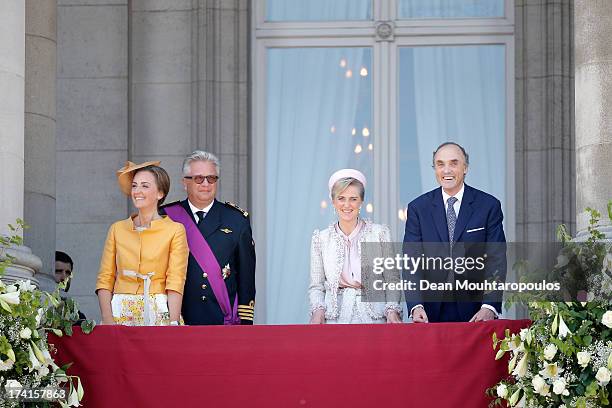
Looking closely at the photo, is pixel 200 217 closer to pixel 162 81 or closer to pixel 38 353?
pixel 38 353

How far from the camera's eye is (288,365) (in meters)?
12.1

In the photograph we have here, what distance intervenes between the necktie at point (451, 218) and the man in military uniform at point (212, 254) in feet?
5.04

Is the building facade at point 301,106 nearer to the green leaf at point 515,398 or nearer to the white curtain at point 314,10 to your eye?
the white curtain at point 314,10

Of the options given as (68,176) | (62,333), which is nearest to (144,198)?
(62,333)

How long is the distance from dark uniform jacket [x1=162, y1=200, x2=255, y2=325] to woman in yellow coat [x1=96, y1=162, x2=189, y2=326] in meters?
0.34

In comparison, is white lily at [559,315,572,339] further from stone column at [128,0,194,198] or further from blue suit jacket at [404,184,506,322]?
stone column at [128,0,194,198]

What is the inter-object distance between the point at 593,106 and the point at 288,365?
335 centimetres

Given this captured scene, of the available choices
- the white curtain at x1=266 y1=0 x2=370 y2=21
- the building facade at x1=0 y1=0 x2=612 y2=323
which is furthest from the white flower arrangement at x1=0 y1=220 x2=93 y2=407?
the white curtain at x1=266 y1=0 x2=370 y2=21

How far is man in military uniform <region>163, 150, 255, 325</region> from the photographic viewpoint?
13.2 metres

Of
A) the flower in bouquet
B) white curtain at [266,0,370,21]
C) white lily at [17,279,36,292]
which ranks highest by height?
white curtain at [266,0,370,21]

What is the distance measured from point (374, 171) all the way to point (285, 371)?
228 inches

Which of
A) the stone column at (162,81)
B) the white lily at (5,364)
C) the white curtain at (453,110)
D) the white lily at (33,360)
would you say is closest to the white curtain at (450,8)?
the white curtain at (453,110)

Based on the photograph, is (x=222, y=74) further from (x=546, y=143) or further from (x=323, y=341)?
(x=323, y=341)

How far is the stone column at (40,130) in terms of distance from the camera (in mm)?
14336
